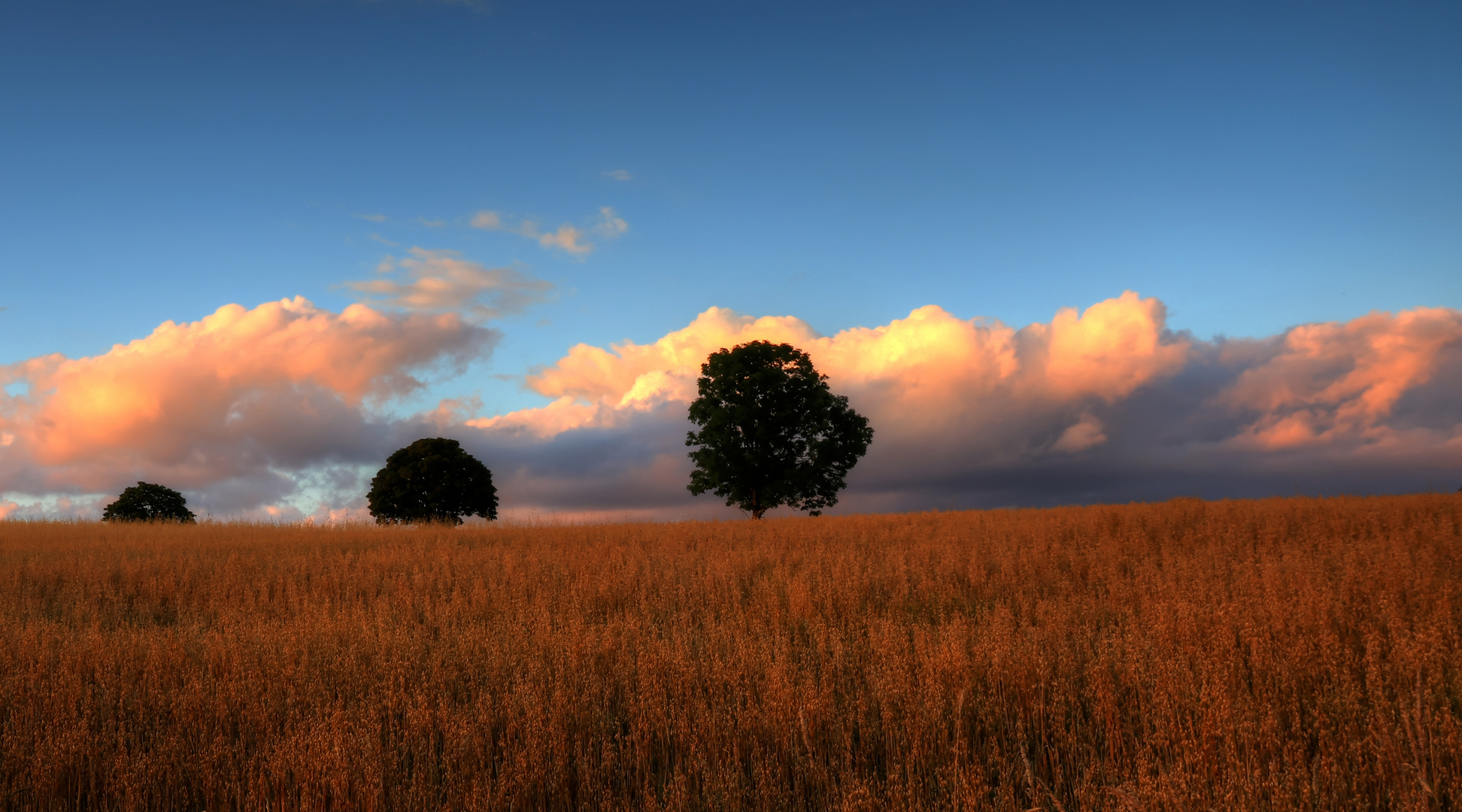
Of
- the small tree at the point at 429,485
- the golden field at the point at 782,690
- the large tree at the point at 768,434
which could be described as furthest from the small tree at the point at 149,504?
the golden field at the point at 782,690

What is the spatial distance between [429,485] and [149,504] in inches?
597

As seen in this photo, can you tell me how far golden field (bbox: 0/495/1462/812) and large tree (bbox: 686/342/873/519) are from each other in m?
23.4

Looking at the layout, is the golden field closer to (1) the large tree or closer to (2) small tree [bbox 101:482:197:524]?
(1) the large tree

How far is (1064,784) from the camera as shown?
4.68m

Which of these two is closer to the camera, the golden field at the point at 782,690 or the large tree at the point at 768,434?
the golden field at the point at 782,690

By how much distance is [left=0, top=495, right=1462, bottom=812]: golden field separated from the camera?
4395mm

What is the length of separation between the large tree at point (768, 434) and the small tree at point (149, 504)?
27.1 metres

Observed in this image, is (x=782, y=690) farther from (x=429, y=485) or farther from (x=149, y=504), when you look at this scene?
(x=149, y=504)

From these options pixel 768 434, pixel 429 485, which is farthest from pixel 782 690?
pixel 429 485

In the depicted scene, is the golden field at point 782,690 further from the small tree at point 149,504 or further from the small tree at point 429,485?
the small tree at point 149,504

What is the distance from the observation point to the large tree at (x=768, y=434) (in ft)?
116

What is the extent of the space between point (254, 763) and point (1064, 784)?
509 centimetres

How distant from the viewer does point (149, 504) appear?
39.8 metres

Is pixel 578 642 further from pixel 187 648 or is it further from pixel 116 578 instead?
pixel 116 578
